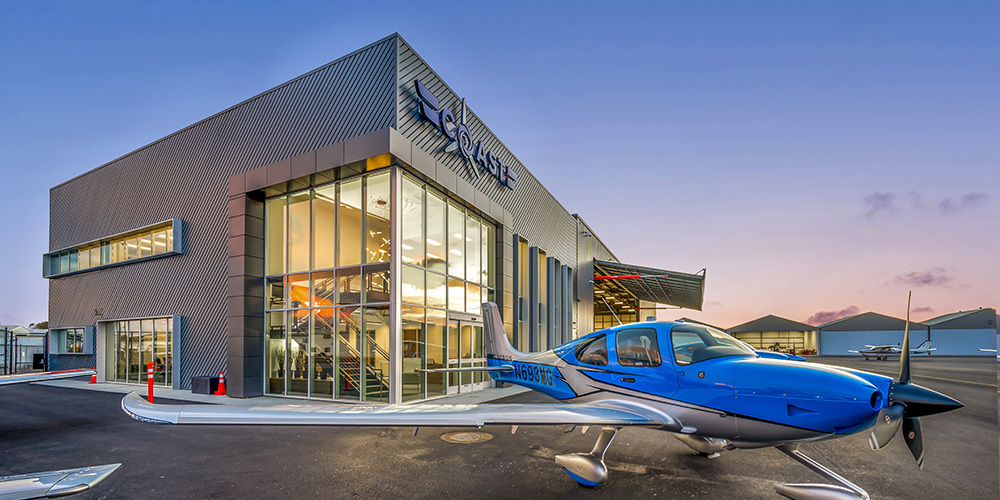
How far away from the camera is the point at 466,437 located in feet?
26.9

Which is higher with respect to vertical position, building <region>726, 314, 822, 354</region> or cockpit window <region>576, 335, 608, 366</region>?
cockpit window <region>576, 335, 608, 366</region>

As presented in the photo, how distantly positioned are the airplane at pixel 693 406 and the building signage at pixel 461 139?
27.3 ft

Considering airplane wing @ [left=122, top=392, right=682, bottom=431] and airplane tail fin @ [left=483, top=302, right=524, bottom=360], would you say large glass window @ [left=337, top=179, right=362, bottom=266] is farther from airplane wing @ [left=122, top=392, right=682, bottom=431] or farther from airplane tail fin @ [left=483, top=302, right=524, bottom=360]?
airplane wing @ [left=122, top=392, right=682, bottom=431]

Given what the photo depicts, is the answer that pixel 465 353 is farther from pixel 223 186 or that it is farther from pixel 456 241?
pixel 223 186

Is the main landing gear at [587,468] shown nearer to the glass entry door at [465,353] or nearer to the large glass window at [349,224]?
the large glass window at [349,224]

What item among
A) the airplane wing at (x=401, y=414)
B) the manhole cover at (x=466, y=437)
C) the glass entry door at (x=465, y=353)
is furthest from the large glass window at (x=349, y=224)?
the airplane wing at (x=401, y=414)

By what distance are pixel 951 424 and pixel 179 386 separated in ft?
66.3

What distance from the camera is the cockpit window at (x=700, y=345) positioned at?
214 inches

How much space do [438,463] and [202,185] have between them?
44.7ft

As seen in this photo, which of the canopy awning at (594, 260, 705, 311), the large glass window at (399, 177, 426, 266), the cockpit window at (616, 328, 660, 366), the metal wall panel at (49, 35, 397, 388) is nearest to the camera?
the cockpit window at (616, 328, 660, 366)

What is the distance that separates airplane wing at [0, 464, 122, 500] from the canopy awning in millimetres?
27036

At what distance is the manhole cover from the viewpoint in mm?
7891

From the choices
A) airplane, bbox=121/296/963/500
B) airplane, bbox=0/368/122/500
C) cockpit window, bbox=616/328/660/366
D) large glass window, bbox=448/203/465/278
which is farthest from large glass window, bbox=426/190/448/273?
airplane, bbox=0/368/122/500

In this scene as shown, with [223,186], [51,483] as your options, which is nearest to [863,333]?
[223,186]
